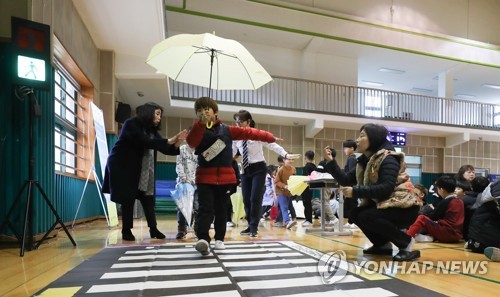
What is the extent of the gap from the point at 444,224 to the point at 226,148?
279cm

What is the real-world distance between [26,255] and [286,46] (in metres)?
11.8

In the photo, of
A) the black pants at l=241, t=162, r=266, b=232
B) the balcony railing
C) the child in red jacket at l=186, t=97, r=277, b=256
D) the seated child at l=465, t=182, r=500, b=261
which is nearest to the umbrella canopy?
the child in red jacket at l=186, t=97, r=277, b=256

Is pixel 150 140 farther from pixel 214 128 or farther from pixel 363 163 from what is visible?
pixel 363 163

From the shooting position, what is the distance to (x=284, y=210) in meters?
5.61

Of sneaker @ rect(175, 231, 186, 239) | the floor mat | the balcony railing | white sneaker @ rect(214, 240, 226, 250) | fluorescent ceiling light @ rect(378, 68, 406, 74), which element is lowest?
sneaker @ rect(175, 231, 186, 239)

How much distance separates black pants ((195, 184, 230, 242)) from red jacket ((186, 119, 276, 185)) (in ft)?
0.21

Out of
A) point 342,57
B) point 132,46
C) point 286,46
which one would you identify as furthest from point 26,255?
point 342,57

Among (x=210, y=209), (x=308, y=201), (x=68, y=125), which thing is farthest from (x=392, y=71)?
(x=210, y=209)

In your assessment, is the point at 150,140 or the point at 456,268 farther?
the point at 150,140

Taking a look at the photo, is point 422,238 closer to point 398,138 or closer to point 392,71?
point 398,138

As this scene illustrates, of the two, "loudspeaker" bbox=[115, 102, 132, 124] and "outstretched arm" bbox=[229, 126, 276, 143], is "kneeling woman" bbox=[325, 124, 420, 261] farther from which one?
"loudspeaker" bbox=[115, 102, 132, 124]

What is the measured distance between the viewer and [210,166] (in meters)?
2.78

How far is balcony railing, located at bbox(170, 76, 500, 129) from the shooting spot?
11.6m

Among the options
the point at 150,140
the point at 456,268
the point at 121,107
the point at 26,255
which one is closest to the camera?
the point at 456,268
